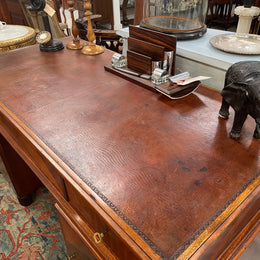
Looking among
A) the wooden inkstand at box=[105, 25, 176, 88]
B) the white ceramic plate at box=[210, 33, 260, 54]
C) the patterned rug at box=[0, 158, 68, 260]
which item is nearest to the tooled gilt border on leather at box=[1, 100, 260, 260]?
the wooden inkstand at box=[105, 25, 176, 88]

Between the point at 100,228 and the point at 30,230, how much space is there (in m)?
0.93

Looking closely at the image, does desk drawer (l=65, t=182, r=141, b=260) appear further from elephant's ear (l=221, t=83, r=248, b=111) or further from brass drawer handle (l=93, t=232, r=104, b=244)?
elephant's ear (l=221, t=83, r=248, b=111)

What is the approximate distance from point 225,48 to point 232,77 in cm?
42

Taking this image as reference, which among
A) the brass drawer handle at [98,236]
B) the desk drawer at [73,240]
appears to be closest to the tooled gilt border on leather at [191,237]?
the brass drawer handle at [98,236]

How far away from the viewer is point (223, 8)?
13.8 ft

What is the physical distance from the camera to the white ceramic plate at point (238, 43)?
957mm

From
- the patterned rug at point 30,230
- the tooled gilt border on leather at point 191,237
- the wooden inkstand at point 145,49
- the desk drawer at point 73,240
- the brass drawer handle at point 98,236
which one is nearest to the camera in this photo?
the tooled gilt border on leather at point 191,237

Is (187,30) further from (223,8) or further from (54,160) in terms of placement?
(223,8)

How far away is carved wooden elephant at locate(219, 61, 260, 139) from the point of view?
0.55 m

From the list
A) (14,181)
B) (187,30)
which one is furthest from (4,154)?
(187,30)

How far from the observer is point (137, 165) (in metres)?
0.56

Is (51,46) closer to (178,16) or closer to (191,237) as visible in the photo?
(178,16)

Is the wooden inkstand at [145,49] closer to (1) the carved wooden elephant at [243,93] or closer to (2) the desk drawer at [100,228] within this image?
(1) the carved wooden elephant at [243,93]

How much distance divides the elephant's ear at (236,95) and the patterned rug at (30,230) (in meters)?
1.05
